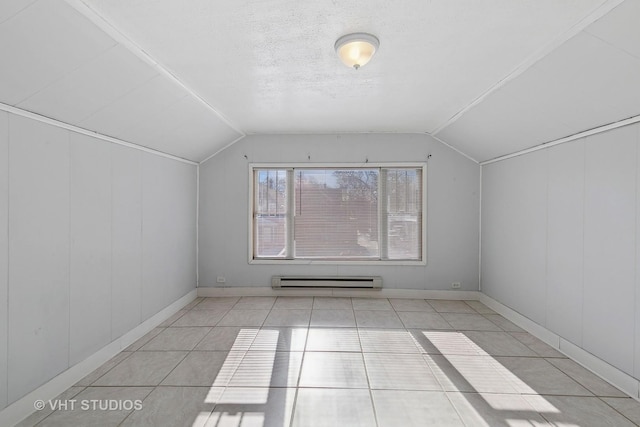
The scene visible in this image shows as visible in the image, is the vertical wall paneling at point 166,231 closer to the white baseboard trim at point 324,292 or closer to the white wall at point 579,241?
the white baseboard trim at point 324,292

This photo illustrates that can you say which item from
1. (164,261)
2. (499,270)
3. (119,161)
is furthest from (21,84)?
(499,270)

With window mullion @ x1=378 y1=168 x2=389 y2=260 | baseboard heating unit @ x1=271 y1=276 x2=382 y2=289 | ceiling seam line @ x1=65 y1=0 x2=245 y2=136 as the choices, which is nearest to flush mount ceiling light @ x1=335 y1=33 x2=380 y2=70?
ceiling seam line @ x1=65 y1=0 x2=245 y2=136

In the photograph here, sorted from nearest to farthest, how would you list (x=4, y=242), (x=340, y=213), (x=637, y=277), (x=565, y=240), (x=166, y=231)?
(x=4, y=242) < (x=637, y=277) < (x=565, y=240) < (x=166, y=231) < (x=340, y=213)

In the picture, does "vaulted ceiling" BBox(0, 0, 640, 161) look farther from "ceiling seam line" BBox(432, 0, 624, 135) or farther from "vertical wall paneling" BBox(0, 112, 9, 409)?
"vertical wall paneling" BBox(0, 112, 9, 409)

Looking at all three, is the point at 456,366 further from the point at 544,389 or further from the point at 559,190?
the point at 559,190

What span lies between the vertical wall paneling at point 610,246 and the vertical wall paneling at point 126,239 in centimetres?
429

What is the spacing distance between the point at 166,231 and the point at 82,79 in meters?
2.08

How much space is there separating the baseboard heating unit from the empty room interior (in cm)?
25

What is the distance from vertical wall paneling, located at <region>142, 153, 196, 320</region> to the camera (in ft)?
11.1

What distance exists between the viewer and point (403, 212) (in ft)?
15.2

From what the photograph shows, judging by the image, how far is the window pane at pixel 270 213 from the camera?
185 inches

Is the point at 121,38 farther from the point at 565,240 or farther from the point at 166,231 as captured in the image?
the point at 565,240

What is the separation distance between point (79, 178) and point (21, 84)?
83cm

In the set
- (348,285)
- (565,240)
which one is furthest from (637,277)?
(348,285)
